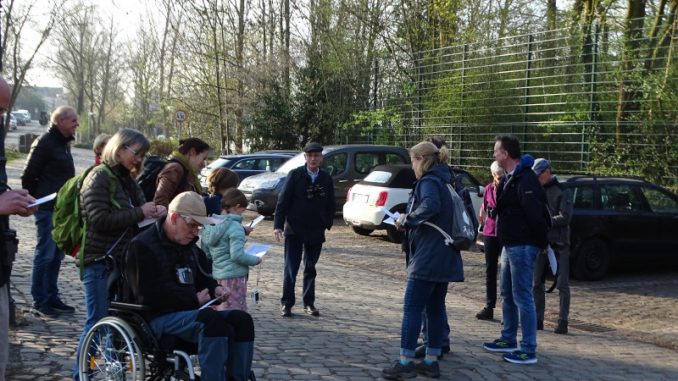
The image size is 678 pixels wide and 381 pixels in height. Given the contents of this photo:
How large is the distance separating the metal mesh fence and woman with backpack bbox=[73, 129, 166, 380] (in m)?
13.2

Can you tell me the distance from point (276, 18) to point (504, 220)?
26.9 metres

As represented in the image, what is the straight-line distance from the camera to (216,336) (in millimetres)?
4824

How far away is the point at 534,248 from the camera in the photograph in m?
7.04

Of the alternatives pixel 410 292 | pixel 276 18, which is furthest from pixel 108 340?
pixel 276 18

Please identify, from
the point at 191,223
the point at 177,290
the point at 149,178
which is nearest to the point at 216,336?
the point at 177,290

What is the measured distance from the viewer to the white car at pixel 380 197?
50.4ft

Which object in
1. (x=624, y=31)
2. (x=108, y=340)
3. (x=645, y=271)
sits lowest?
(x=645, y=271)

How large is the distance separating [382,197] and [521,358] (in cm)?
848

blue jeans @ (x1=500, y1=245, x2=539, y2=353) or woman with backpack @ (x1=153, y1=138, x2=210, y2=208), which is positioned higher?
woman with backpack @ (x1=153, y1=138, x2=210, y2=208)

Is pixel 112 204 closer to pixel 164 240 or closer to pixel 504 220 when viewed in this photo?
pixel 164 240

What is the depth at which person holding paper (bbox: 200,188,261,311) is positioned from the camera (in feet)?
21.7

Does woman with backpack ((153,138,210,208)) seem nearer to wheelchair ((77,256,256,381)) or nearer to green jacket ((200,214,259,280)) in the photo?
green jacket ((200,214,259,280))

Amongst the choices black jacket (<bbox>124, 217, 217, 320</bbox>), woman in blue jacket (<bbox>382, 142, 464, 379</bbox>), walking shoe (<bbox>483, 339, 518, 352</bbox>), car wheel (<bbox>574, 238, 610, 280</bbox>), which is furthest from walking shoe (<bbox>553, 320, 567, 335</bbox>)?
black jacket (<bbox>124, 217, 217, 320</bbox>)

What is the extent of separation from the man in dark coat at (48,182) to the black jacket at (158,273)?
3.22m
